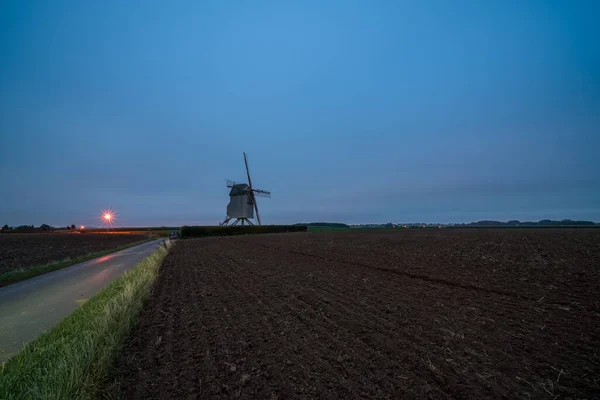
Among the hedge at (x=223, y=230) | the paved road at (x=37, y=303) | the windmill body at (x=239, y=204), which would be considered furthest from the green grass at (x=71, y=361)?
the windmill body at (x=239, y=204)

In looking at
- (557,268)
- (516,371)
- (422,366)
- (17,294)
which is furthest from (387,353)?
(17,294)

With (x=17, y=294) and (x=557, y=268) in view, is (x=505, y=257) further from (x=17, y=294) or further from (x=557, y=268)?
(x=17, y=294)

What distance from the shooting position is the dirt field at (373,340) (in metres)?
3.44

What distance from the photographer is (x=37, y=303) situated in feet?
28.9

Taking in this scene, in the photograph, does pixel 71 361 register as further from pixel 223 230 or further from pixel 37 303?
pixel 223 230

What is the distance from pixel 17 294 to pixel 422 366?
600 inches

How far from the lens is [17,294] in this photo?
10180 mm

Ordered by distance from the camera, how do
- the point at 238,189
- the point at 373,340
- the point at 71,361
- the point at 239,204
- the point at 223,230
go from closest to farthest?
the point at 71,361 → the point at 373,340 → the point at 223,230 → the point at 239,204 → the point at 238,189

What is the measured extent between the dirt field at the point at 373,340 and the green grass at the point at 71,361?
1.09 feet

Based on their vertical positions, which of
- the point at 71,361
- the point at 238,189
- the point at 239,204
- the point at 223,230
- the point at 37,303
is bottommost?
the point at 37,303

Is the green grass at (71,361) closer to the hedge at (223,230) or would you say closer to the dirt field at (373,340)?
the dirt field at (373,340)

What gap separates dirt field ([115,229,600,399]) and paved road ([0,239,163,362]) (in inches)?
102

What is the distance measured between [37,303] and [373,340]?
11.7 m

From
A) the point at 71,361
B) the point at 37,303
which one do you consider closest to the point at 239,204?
the point at 37,303
